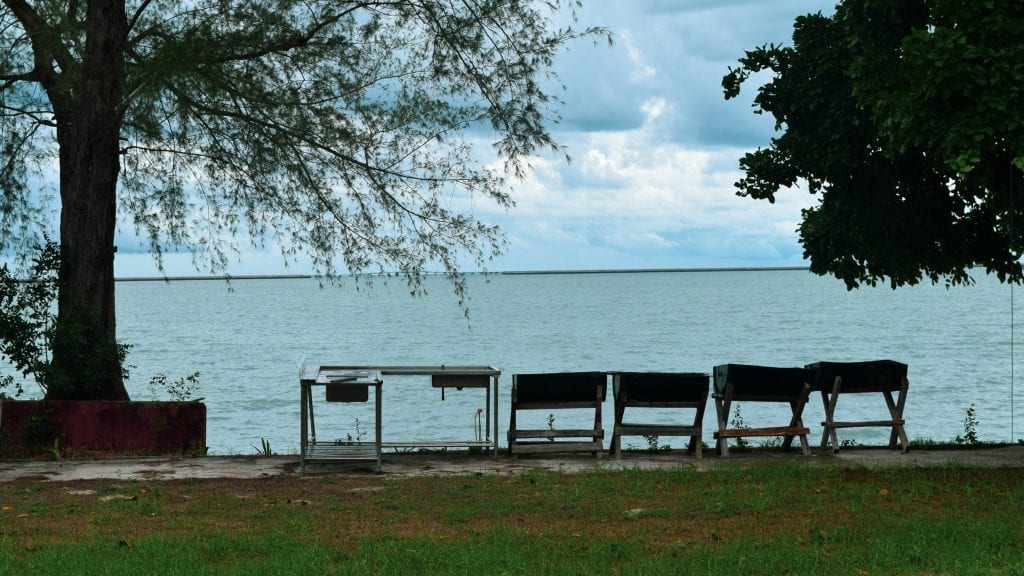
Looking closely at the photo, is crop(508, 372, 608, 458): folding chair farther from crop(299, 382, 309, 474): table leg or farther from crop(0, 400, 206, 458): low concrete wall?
crop(0, 400, 206, 458): low concrete wall

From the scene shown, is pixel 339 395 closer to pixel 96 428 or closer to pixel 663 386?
pixel 96 428

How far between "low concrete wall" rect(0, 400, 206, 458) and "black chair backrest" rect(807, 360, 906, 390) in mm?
7287

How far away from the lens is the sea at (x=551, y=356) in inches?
1177

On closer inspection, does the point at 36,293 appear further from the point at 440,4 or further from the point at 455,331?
the point at 455,331

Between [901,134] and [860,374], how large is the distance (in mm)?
3266

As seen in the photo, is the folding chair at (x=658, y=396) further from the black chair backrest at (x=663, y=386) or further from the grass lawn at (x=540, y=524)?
the grass lawn at (x=540, y=524)

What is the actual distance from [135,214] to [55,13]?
3.52 m

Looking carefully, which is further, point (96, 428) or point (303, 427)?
point (96, 428)

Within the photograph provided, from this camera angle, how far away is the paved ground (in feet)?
39.4

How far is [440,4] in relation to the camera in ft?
49.2

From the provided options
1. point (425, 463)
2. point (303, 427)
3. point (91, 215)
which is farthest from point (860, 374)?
point (91, 215)

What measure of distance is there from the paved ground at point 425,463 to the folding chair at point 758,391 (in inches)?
11.5

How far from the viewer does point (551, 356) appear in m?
54.1

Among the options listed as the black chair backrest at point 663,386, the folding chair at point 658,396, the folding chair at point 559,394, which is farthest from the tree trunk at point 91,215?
the black chair backrest at point 663,386
